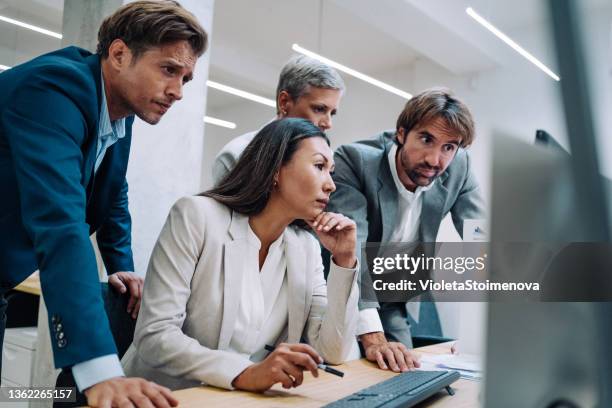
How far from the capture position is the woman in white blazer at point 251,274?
40.2 inches

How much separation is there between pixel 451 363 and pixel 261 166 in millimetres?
679

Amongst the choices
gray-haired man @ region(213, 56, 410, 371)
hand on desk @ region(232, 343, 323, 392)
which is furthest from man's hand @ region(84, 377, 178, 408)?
gray-haired man @ region(213, 56, 410, 371)

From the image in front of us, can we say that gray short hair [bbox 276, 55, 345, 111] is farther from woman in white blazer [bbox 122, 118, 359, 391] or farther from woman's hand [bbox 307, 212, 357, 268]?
woman's hand [bbox 307, 212, 357, 268]

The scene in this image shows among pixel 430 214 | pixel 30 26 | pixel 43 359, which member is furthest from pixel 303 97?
pixel 30 26

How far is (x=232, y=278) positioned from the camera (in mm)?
1138

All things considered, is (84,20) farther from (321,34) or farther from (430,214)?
(321,34)

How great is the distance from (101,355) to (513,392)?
2.00ft

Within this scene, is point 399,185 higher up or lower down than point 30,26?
lower down

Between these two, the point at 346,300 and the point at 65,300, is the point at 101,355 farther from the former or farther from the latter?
the point at 346,300

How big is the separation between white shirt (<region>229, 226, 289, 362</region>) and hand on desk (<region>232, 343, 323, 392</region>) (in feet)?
0.95

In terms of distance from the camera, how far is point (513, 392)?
27 cm

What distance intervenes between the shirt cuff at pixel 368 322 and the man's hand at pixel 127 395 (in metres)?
0.70

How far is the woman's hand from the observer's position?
1.24 meters

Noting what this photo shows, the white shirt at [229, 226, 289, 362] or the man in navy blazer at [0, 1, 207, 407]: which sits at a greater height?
the man in navy blazer at [0, 1, 207, 407]
